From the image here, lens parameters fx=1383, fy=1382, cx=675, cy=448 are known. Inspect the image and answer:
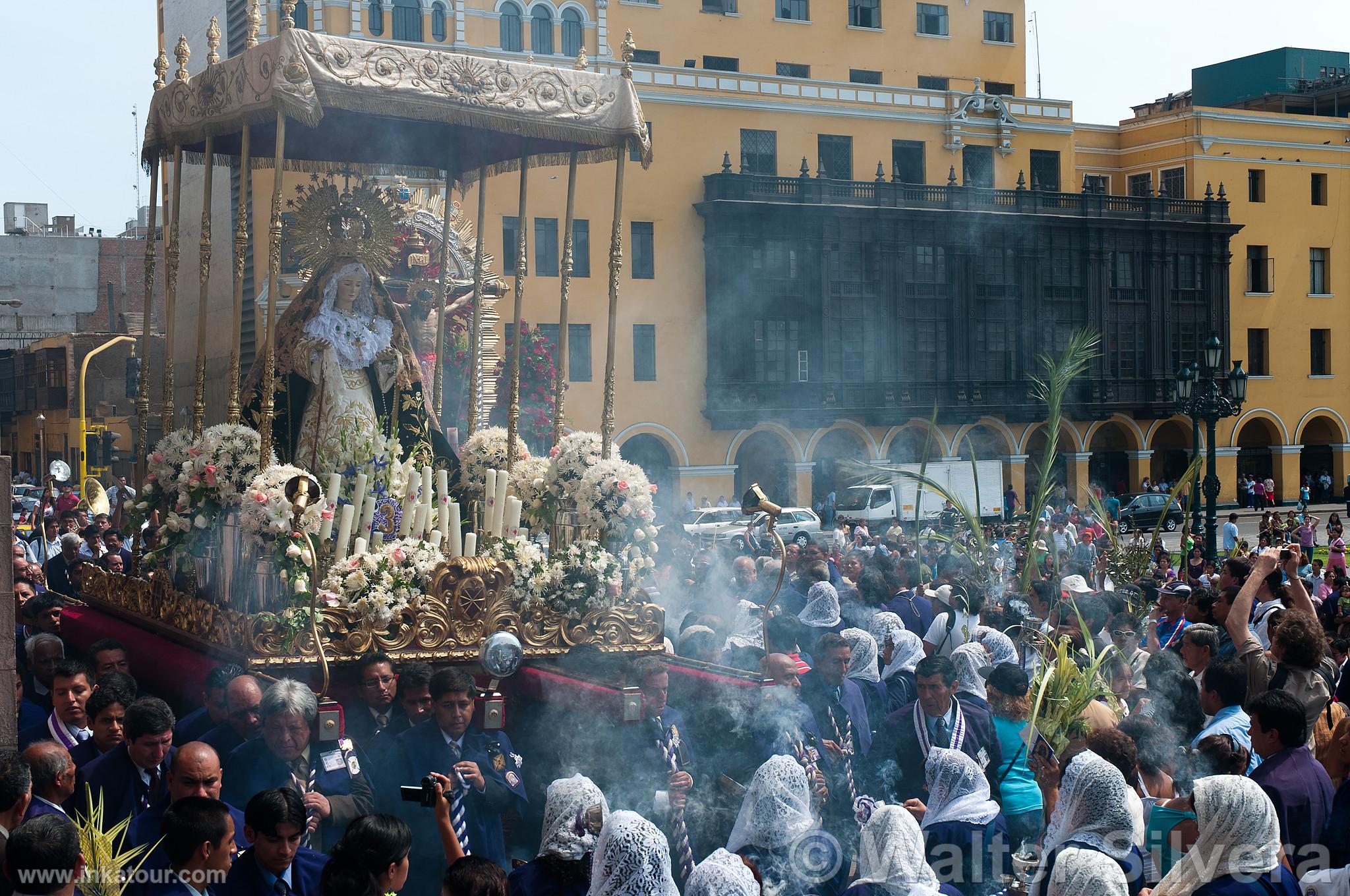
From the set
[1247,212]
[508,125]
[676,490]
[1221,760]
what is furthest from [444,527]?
[1247,212]

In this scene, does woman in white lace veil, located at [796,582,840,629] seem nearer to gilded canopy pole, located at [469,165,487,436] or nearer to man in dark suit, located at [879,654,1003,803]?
man in dark suit, located at [879,654,1003,803]

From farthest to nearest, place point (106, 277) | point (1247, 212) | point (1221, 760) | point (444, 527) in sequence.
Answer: point (106, 277) < point (1247, 212) < point (444, 527) < point (1221, 760)

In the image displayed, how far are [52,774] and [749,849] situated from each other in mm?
2569

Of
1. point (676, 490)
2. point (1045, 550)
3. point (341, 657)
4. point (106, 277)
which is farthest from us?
point (106, 277)

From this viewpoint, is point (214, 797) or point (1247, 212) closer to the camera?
point (214, 797)

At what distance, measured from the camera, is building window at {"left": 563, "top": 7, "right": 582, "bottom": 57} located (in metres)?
34.4

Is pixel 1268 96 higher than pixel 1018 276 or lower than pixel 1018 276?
higher

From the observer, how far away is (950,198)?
38281 millimetres

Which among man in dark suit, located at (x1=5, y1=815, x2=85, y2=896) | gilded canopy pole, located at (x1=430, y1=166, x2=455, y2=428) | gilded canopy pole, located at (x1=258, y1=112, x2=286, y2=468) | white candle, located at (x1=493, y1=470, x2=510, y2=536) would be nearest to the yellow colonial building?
gilded canopy pole, located at (x1=430, y1=166, x2=455, y2=428)

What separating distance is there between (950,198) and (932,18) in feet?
20.0

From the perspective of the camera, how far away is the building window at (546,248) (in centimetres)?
3288

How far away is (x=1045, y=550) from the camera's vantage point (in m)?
15.1

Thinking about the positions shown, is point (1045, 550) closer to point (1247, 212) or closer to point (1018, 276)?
point (1018, 276)

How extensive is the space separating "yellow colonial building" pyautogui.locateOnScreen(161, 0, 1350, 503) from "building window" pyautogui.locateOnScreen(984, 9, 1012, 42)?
3.0 inches
